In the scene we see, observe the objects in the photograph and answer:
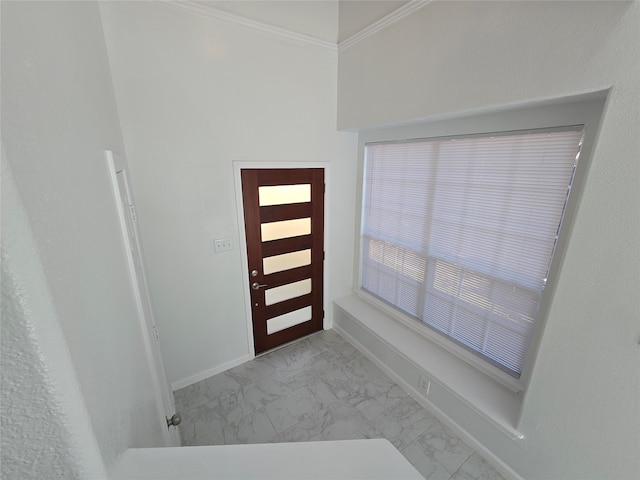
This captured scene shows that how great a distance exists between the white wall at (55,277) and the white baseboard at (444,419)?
2.11 m

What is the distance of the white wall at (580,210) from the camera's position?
1052 millimetres

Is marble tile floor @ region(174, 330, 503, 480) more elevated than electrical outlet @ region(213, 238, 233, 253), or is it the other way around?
electrical outlet @ region(213, 238, 233, 253)

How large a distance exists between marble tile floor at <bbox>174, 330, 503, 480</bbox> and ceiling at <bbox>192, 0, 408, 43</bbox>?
3046 mm

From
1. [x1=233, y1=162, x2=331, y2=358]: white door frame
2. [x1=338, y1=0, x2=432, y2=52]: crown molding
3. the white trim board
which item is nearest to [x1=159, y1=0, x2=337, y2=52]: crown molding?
the white trim board

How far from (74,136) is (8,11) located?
13.0 inches

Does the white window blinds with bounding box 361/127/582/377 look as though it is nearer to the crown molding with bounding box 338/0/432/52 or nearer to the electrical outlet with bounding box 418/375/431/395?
the electrical outlet with bounding box 418/375/431/395

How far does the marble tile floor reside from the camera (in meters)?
1.86

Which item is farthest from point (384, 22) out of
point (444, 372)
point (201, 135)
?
point (444, 372)

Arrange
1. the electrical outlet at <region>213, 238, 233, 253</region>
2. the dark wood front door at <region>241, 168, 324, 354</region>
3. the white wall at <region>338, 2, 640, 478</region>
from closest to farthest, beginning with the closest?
the white wall at <region>338, 2, 640, 478</region> < the electrical outlet at <region>213, 238, 233, 253</region> < the dark wood front door at <region>241, 168, 324, 354</region>

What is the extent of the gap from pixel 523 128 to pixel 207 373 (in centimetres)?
316

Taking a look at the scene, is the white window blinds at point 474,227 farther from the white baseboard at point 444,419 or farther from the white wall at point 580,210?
the white baseboard at point 444,419

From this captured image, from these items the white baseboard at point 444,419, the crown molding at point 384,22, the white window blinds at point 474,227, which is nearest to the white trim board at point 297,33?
the crown molding at point 384,22

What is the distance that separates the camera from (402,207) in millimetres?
2441

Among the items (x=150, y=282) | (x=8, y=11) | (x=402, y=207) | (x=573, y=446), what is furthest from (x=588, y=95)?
(x=150, y=282)
